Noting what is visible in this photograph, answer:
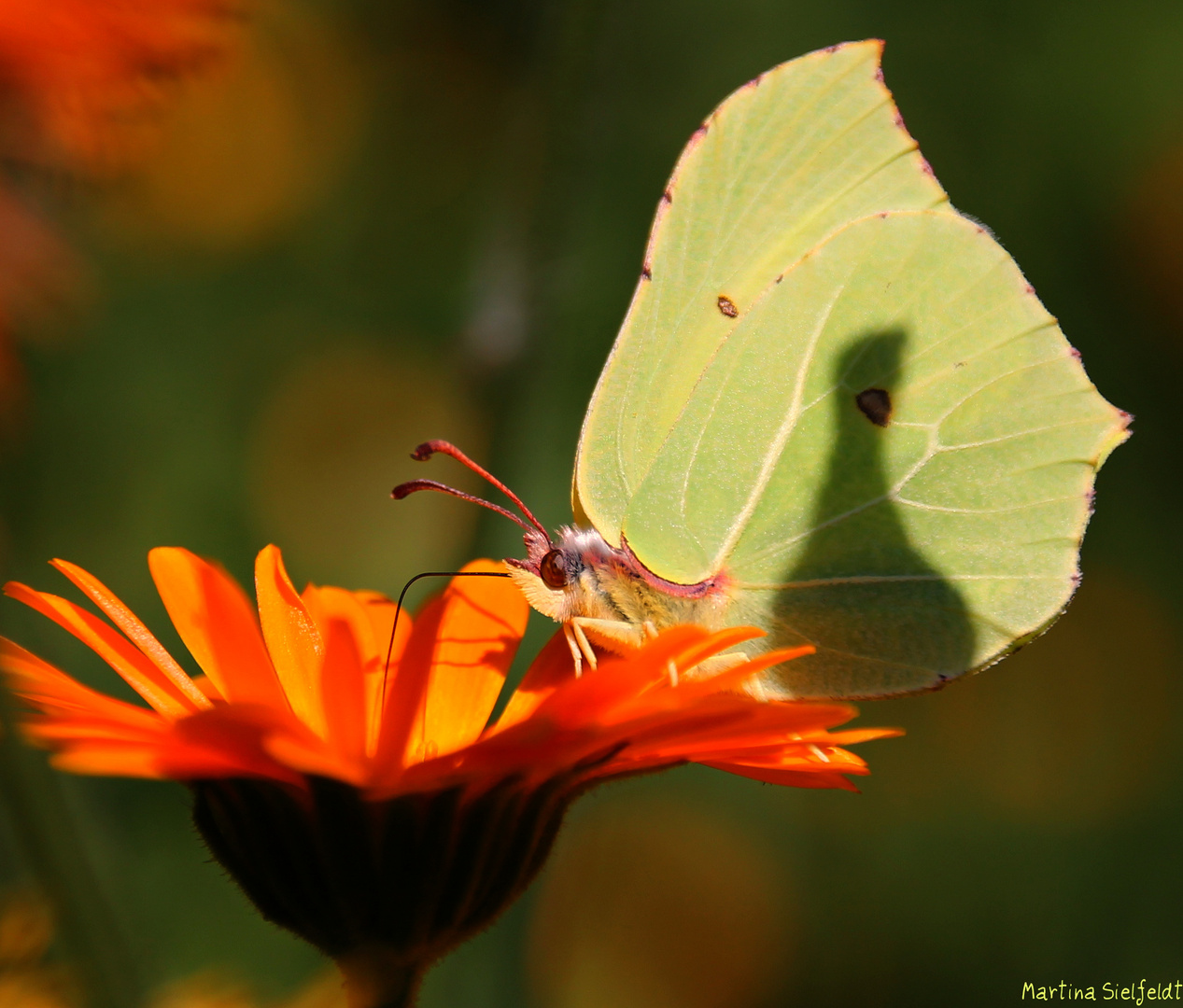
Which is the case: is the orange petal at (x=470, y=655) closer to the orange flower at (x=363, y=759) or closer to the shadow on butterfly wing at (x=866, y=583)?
the orange flower at (x=363, y=759)

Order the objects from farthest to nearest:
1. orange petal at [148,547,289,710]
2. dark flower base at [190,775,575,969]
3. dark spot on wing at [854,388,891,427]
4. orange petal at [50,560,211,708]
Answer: dark spot on wing at [854,388,891,427] < orange petal at [148,547,289,710] < orange petal at [50,560,211,708] < dark flower base at [190,775,575,969]

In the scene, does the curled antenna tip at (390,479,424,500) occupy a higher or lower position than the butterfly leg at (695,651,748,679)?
higher

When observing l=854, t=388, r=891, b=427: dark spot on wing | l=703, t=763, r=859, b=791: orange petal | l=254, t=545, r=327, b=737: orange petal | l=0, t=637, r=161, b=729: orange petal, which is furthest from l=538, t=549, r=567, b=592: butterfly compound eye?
l=0, t=637, r=161, b=729: orange petal

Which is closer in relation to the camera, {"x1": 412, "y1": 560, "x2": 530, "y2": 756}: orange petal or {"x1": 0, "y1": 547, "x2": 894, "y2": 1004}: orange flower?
{"x1": 0, "y1": 547, "x2": 894, "y2": 1004}: orange flower

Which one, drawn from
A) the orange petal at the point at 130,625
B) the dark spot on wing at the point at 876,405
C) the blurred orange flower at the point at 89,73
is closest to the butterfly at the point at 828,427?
the dark spot on wing at the point at 876,405

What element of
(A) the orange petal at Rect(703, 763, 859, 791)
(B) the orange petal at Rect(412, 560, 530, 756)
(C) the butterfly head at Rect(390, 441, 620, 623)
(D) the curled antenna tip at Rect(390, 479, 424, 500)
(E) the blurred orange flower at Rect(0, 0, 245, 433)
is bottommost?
(A) the orange petal at Rect(703, 763, 859, 791)

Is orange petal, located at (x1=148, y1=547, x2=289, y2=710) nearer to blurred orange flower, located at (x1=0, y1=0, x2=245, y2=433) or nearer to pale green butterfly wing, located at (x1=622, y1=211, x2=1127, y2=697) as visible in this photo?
pale green butterfly wing, located at (x1=622, y1=211, x2=1127, y2=697)
